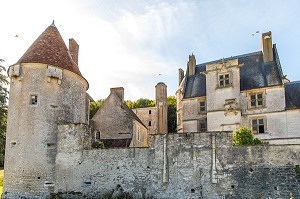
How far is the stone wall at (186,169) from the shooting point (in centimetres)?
1530

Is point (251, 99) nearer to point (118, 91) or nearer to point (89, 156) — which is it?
point (118, 91)

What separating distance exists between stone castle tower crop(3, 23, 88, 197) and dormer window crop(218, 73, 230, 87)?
11.7 metres

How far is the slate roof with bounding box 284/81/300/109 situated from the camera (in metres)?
23.5

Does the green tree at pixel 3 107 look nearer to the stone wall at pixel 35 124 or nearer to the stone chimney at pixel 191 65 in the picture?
the stone wall at pixel 35 124

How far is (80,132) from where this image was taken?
18547 mm


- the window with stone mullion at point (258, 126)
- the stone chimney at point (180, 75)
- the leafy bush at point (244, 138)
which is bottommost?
the leafy bush at point (244, 138)

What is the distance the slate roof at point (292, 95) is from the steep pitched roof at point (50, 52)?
15.8 meters

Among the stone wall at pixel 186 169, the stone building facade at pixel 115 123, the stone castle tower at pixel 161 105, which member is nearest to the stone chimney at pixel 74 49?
the stone building facade at pixel 115 123

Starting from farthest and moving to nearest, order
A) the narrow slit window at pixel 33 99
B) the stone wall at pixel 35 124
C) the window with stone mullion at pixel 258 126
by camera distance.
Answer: the window with stone mullion at pixel 258 126 → the narrow slit window at pixel 33 99 → the stone wall at pixel 35 124

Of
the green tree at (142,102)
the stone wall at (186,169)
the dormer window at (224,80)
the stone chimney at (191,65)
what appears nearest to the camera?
the stone wall at (186,169)

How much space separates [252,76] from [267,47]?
9.50ft

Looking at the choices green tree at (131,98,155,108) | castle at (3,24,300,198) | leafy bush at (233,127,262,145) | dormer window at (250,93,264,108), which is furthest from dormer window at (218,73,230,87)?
green tree at (131,98,155,108)

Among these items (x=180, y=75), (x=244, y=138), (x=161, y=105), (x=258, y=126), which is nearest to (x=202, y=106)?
(x=258, y=126)

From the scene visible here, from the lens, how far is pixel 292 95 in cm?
2417
